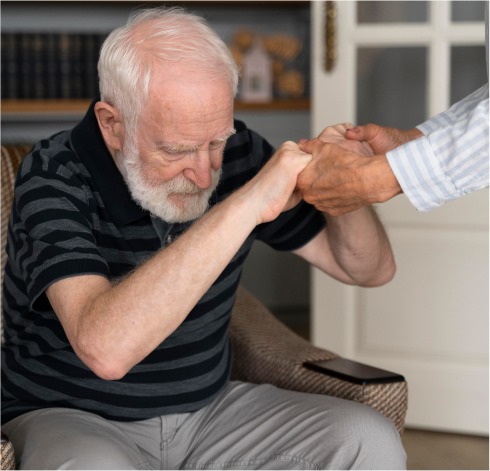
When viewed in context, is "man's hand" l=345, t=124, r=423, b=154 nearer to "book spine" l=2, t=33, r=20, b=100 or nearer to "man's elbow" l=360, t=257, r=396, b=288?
"man's elbow" l=360, t=257, r=396, b=288

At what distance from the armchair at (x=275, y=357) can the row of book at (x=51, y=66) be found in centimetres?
181

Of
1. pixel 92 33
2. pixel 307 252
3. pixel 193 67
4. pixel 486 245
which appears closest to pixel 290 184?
pixel 193 67

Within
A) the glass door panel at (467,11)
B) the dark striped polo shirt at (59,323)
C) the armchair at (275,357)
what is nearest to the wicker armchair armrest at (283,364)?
the armchair at (275,357)

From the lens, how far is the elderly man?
4.76 feet

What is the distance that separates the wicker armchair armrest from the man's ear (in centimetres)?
55

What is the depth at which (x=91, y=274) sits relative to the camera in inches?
58.4

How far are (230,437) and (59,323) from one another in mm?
374

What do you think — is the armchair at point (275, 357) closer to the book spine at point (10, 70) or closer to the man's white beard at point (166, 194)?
the man's white beard at point (166, 194)

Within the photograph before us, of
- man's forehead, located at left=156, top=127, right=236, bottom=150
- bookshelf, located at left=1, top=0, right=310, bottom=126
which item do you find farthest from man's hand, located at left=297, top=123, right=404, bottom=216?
bookshelf, located at left=1, top=0, right=310, bottom=126

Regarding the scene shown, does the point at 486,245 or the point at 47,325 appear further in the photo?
the point at 486,245

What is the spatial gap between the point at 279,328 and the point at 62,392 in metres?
0.56

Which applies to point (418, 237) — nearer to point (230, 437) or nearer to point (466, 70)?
point (466, 70)

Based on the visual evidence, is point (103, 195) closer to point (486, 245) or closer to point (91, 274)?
point (91, 274)

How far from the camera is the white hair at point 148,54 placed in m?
1.59
